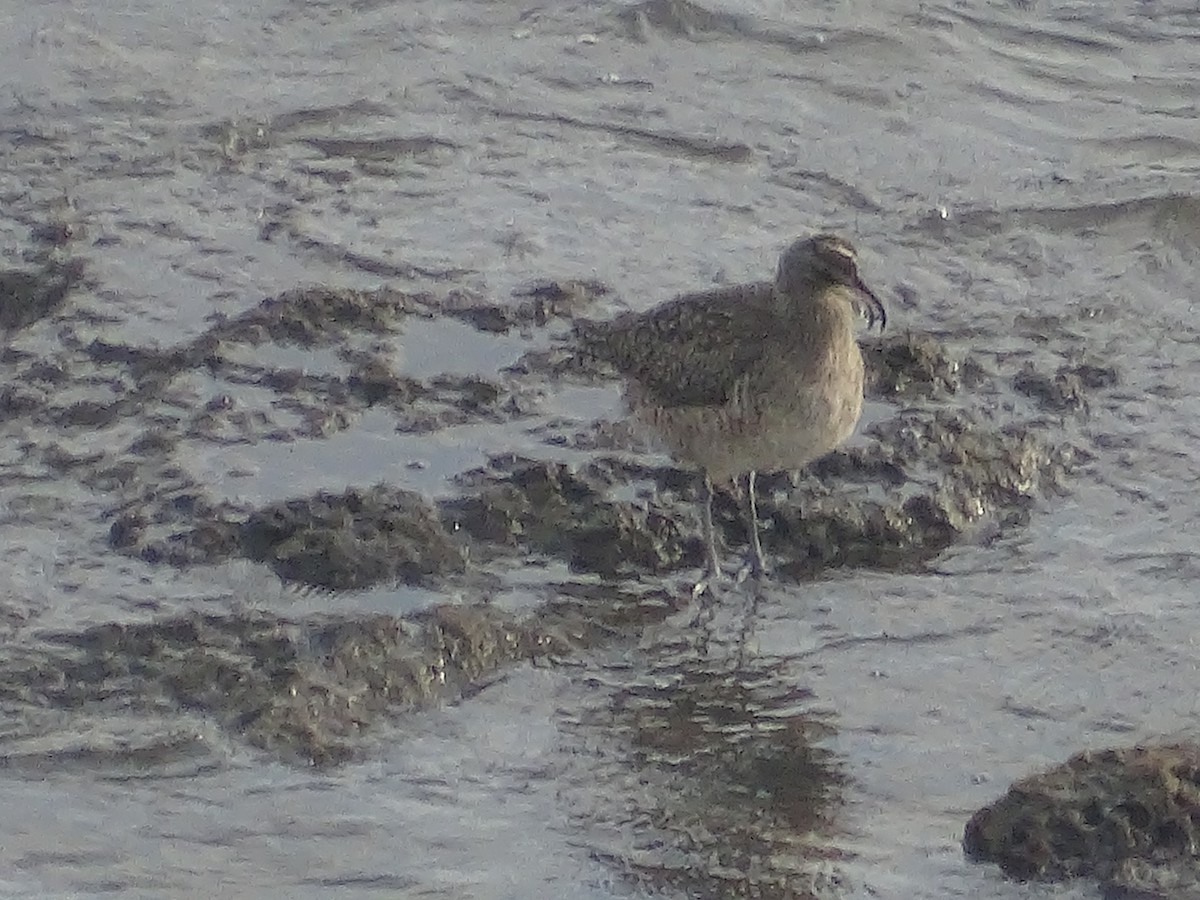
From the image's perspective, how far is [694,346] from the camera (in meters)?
8.02

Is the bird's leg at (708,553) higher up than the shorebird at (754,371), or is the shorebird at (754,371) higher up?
the shorebird at (754,371)

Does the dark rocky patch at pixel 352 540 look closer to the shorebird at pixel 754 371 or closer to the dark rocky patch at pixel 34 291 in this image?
the shorebird at pixel 754 371

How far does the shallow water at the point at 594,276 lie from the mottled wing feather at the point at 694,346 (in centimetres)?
36

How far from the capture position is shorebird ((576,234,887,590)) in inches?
306

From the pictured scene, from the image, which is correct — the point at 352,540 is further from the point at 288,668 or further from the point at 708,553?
the point at 708,553

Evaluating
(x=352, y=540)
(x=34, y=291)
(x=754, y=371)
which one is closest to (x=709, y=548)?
(x=754, y=371)

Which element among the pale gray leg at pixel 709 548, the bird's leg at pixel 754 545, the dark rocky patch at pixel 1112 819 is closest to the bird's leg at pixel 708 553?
the pale gray leg at pixel 709 548

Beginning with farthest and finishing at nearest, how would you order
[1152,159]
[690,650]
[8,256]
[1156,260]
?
[1152,159], [1156,260], [8,256], [690,650]

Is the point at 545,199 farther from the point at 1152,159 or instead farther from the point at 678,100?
the point at 1152,159

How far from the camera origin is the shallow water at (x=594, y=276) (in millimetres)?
6270

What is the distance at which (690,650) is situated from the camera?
7.30 metres

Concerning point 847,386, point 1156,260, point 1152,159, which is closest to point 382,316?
point 847,386

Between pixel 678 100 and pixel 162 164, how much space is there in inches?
92.1

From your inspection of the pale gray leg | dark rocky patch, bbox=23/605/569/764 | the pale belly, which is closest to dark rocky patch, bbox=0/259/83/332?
dark rocky patch, bbox=23/605/569/764
